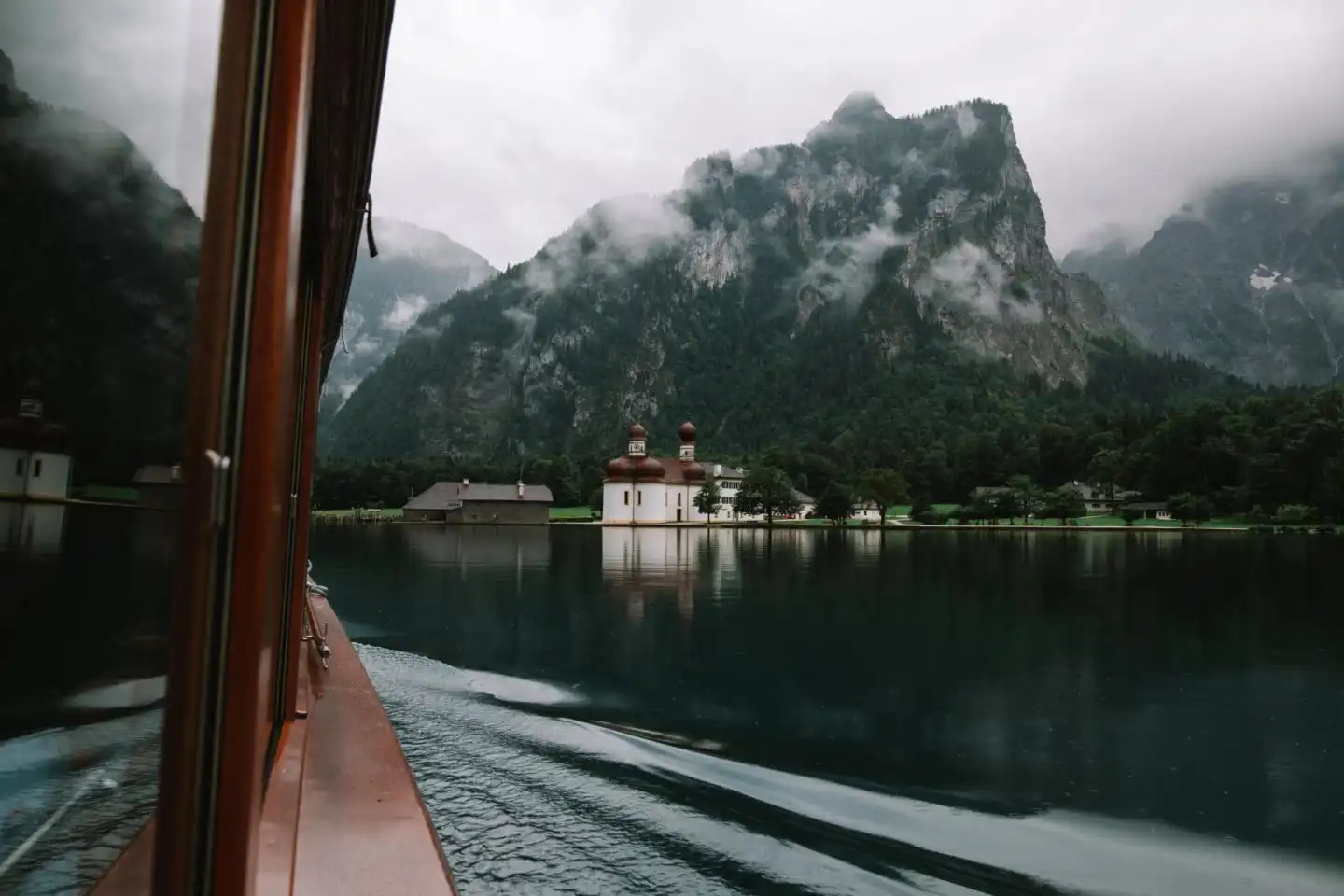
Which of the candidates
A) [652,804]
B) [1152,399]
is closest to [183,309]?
[652,804]

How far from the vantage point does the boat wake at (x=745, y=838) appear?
4.12 meters

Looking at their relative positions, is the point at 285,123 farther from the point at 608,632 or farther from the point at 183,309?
the point at 608,632

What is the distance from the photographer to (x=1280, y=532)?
54.6 m

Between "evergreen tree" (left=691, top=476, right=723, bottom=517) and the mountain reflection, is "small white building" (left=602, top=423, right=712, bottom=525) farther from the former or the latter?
the mountain reflection

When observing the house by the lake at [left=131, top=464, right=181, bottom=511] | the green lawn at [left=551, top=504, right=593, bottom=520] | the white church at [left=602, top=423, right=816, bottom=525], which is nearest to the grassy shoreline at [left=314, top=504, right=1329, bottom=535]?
the green lawn at [left=551, top=504, right=593, bottom=520]

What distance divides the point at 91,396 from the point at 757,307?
152 meters

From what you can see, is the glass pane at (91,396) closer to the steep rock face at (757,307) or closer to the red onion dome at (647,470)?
the red onion dome at (647,470)

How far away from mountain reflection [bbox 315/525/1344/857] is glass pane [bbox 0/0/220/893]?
5.49m

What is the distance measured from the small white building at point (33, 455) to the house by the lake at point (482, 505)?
71285mm

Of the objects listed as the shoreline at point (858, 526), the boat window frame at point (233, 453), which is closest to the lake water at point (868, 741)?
the boat window frame at point (233, 453)

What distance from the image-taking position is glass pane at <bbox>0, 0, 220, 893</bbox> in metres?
0.62

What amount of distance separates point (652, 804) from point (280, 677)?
2.31m

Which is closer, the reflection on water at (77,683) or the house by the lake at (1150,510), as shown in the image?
the reflection on water at (77,683)

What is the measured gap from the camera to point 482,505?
71.2 m
